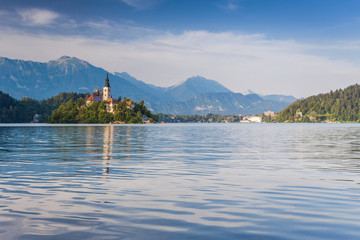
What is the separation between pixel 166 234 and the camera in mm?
9773

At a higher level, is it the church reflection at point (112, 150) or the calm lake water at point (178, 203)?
the calm lake water at point (178, 203)

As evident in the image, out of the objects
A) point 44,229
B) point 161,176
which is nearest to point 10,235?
point 44,229

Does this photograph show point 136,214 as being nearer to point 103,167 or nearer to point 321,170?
point 103,167

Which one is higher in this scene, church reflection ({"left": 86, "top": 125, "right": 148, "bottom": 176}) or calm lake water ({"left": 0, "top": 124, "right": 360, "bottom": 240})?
calm lake water ({"left": 0, "top": 124, "right": 360, "bottom": 240})

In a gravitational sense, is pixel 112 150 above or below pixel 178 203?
below

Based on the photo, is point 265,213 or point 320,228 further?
point 265,213

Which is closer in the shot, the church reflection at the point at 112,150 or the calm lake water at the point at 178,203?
the calm lake water at the point at 178,203

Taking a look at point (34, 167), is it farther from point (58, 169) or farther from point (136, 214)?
point (136, 214)

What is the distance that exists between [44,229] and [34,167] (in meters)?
15.0

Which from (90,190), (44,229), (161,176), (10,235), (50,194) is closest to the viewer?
(10,235)

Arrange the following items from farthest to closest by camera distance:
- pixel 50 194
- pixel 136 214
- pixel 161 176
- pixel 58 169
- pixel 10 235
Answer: pixel 58 169
pixel 161 176
pixel 50 194
pixel 136 214
pixel 10 235

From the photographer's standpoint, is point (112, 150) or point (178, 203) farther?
point (112, 150)

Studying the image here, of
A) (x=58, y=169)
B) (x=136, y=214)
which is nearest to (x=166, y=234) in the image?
(x=136, y=214)

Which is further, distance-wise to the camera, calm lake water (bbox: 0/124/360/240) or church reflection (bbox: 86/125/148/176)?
church reflection (bbox: 86/125/148/176)
